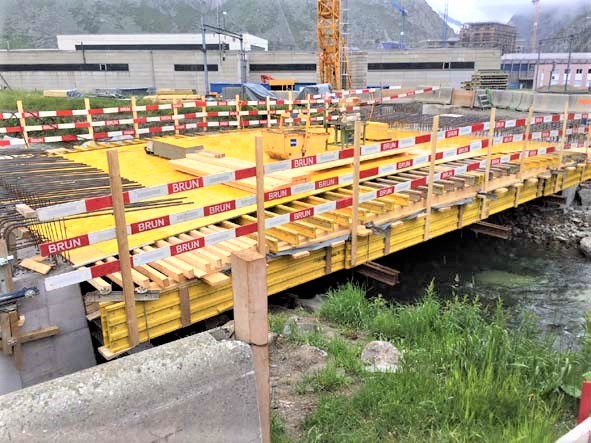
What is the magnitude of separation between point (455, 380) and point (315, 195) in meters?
5.51

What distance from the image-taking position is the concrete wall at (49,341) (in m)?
4.79

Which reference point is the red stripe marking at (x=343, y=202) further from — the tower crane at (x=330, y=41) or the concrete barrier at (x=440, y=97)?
the tower crane at (x=330, y=41)

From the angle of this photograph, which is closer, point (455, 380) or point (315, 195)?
point (455, 380)

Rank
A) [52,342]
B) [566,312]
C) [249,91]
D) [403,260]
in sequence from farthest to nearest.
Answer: [249,91] < [403,260] < [566,312] < [52,342]

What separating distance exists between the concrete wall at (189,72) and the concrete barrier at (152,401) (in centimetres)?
4748

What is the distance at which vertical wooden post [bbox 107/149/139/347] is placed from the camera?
470cm

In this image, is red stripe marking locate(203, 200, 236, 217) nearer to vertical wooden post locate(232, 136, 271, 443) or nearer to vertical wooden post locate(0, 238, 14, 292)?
vertical wooden post locate(0, 238, 14, 292)

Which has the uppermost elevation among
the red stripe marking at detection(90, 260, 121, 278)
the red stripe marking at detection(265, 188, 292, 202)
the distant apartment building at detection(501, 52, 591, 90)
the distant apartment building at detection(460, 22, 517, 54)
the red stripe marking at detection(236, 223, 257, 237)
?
the distant apartment building at detection(460, 22, 517, 54)

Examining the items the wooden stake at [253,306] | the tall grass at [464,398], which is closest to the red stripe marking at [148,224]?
the tall grass at [464,398]

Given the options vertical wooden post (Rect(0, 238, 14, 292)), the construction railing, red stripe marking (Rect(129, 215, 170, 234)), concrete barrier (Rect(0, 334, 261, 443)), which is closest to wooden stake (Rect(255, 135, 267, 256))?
red stripe marking (Rect(129, 215, 170, 234))

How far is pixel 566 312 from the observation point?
342 inches

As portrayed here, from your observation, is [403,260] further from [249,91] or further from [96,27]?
[96,27]

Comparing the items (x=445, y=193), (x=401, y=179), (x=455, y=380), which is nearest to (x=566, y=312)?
(x=445, y=193)

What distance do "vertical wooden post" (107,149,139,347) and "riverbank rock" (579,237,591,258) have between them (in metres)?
10.5
